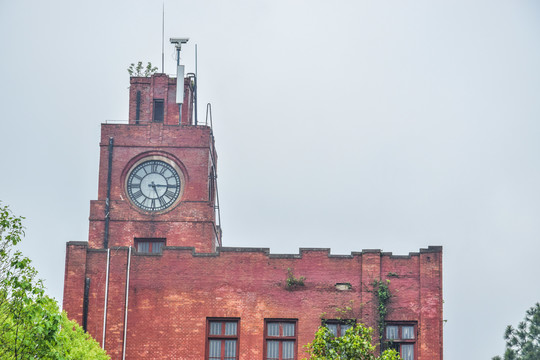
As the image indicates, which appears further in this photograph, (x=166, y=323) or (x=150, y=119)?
(x=150, y=119)

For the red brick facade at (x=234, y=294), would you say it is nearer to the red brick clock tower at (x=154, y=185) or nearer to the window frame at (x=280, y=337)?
the window frame at (x=280, y=337)

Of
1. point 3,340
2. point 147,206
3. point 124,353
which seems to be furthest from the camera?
point 147,206

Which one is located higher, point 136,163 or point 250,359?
point 136,163

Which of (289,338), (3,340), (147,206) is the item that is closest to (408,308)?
(289,338)

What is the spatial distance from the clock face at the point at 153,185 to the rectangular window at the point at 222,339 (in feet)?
26.1

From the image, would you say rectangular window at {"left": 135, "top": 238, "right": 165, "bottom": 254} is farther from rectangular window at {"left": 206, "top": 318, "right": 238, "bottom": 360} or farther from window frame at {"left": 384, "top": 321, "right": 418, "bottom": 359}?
window frame at {"left": 384, "top": 321, "right": 418, "bottom": 359}

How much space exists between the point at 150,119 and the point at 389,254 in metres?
14.3

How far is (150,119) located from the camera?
57.3 metres

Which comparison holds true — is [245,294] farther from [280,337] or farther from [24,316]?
[24,316]

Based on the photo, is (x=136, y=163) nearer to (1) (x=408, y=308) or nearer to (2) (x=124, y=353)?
(2) (x=124, y=353)

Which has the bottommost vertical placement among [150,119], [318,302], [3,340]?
[3,340]

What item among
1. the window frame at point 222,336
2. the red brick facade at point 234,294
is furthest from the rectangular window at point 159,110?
the window frame at point 222,336

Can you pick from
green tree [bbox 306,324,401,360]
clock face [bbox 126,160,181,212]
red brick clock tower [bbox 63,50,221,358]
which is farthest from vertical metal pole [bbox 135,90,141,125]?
green tree [bbox 306,324,401,360]

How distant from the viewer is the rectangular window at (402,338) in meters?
49.4
